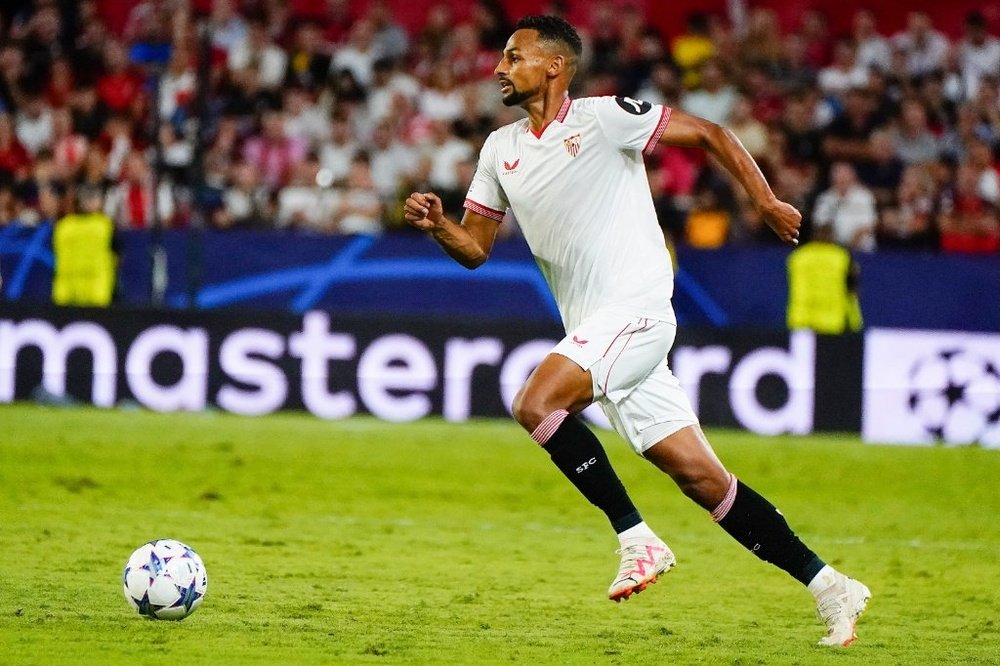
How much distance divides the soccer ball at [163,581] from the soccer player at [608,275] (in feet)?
4.48

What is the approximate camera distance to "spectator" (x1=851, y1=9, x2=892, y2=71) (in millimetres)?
17125

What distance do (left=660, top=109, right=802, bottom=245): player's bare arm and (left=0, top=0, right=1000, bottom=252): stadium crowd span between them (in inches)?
363

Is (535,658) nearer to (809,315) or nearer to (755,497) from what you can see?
(755,497)

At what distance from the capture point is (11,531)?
830 cm

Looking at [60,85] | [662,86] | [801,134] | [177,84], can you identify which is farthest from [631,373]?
[60,85]

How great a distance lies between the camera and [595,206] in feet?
20.5

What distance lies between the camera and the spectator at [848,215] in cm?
1529

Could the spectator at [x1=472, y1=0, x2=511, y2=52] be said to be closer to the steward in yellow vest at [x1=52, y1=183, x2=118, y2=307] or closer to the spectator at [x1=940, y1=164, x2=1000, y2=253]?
the steward in yellow vest at [x1=52, y1=183, x2=118, y2=307]

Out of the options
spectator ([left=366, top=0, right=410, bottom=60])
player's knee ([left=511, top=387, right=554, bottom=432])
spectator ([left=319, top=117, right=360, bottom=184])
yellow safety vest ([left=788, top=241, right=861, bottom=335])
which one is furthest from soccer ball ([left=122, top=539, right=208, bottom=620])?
spectator ([left=366, top=0, right=410, bottom=60])

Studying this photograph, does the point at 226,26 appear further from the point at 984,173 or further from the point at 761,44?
the point at 984,173

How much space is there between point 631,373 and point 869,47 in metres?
12.2

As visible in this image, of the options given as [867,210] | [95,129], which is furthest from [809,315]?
[95,129]

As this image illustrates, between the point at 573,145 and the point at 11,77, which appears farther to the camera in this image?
the point at 11,77

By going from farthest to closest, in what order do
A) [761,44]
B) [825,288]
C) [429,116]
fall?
[761,44] → [429,116] → [825,288]
